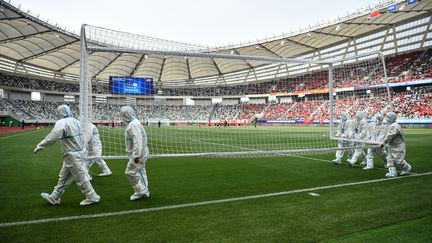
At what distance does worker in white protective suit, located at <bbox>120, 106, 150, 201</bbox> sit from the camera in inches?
218

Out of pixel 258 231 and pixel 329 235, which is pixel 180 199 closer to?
pixel 258 231

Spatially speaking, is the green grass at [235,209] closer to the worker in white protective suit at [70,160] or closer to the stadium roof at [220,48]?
the worker in white protective suit at [70,160]

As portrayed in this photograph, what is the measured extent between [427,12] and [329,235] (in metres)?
44.0

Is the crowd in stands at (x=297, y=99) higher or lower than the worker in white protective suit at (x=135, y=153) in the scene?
higher

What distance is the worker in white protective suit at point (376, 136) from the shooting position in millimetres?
8871

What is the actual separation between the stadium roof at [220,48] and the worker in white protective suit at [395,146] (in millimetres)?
25328

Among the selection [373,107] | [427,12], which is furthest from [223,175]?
[427,12]

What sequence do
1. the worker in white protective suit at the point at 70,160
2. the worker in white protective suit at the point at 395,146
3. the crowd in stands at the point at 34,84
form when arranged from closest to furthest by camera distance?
the worker in white protective suit at the point at 70,160 < the worker in white protective suit at the point at 395,146 < the crowd in stands at the point at 34,84

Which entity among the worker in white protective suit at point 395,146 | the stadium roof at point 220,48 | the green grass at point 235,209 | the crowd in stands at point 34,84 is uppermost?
the stadium roof at point 220,48

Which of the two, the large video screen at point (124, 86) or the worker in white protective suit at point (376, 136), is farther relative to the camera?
the worker in white protective suit at point (376, 136)

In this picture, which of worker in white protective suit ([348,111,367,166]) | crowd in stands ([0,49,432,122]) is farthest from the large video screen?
worker in white protective suit ([348,111,367,166])

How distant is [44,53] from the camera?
43.7 metres

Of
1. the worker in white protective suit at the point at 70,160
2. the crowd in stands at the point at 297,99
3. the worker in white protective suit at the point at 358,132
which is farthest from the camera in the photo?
the crowd in stands at the point at 297,99

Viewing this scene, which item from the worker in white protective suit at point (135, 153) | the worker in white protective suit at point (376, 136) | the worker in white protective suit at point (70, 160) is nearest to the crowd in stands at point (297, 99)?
the worker in white protective suit at point (376, 136)
